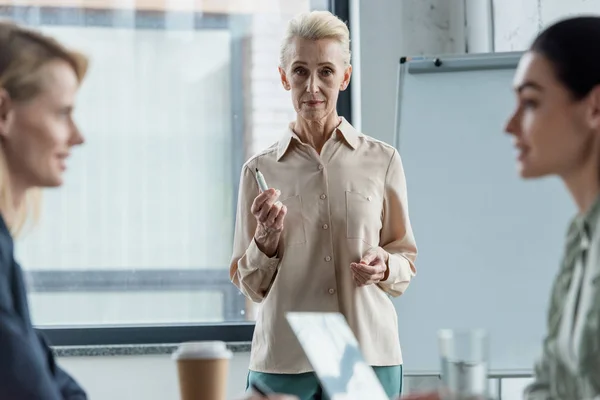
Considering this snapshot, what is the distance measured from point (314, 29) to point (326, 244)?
56 cm

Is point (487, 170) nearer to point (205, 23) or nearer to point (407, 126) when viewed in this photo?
point (407, 126)

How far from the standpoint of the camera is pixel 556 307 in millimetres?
1194

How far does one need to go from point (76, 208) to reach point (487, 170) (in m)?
1.76

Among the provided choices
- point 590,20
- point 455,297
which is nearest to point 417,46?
point 455,297

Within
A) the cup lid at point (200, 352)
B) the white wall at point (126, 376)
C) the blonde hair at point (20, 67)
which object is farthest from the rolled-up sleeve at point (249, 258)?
the white wall at point (126, 376)

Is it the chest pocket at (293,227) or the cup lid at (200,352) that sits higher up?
the chest pocket at (293,227)

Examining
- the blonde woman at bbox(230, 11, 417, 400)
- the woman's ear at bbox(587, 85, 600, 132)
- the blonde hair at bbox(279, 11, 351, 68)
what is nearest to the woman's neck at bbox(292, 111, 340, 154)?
the blonde woman at bbox(230, 11, 417, 400)

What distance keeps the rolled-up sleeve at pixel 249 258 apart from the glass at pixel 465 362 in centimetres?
113

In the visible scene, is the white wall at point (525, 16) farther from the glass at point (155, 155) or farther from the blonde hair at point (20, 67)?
the blonde hair at point (20, 67)

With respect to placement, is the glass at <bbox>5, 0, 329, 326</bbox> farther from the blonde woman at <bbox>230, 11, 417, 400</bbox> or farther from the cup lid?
the cup lid

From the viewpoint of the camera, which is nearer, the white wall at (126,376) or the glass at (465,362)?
the glass at (465,362)

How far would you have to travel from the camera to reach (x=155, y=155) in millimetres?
3697

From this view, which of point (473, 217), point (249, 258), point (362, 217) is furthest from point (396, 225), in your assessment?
point (473, 217)

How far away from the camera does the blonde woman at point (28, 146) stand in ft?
3.72
